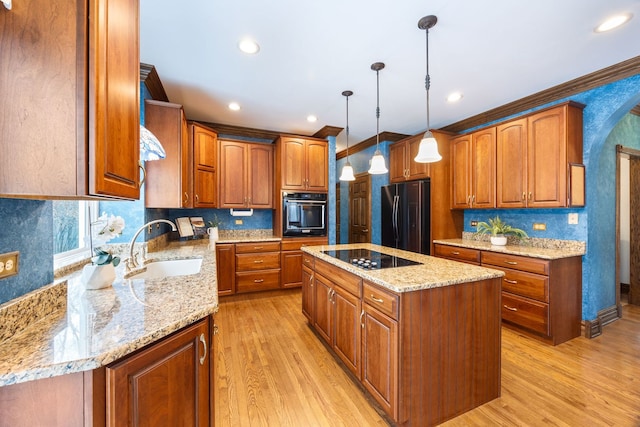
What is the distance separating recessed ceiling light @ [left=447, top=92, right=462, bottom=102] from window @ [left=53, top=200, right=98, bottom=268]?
367 cm

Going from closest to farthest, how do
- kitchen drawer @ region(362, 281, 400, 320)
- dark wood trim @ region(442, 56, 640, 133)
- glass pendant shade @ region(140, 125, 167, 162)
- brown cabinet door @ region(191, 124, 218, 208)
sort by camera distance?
kitchen drawer @ region(362, 281, 400, 320) < glass pendant shade @ region(140, 125, 167, 162) < dark wood trim @ region(442, 56, 640, 133) < brown cabinet door @ region(191, 124, 218, 208)

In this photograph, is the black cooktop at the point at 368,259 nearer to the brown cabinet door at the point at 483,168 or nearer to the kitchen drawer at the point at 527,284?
the kitchen drawer at the point at 527,284

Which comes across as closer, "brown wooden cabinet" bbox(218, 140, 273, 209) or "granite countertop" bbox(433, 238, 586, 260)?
"granite countertop" bbox(433, 238, 586, 260)

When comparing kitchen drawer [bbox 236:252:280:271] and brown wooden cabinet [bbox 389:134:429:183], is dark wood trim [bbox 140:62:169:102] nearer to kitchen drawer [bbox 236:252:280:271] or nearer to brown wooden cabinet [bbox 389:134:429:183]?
kitchen drawer [bbox 236:252:280:271]

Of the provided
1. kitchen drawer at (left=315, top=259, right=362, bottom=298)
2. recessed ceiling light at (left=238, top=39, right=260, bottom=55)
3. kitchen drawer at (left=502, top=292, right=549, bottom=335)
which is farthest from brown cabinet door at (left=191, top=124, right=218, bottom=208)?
kitchen drawer at (left=502, top=292, right=549, bottom=335)

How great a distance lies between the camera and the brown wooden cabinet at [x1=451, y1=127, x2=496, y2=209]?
3215 mm

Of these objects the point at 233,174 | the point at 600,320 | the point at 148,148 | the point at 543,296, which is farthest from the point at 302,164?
the point at 600,320

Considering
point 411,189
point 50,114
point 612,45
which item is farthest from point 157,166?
point 612,45

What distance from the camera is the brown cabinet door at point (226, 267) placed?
11.8ft

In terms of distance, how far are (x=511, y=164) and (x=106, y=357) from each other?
12.3ft

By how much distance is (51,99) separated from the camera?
2.46ft

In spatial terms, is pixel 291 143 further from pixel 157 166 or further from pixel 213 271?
pixel 213 271

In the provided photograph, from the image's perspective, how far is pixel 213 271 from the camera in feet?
5.86

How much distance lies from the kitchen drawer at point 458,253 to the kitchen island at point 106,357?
116 inches
